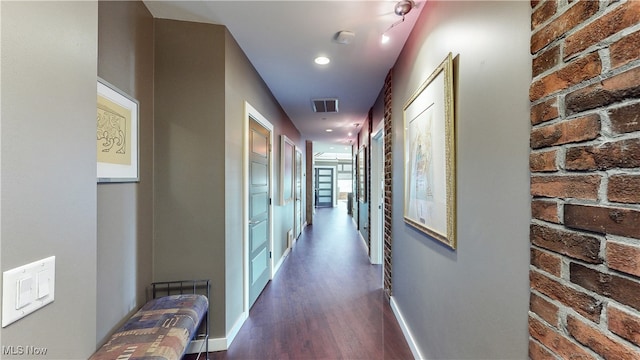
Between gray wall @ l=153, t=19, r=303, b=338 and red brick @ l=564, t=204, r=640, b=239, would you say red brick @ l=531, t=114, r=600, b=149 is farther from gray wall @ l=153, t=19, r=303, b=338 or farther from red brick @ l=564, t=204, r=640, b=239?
gray wall @ l=153, t=19, r=303, b=338

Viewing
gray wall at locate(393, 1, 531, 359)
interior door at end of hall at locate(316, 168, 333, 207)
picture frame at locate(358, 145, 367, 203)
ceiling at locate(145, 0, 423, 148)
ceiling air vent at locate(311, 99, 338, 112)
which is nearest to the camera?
gray wall at locate(393, 1, 531, 359)

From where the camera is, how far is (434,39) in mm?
1620

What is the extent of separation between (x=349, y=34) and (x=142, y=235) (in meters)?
2.13

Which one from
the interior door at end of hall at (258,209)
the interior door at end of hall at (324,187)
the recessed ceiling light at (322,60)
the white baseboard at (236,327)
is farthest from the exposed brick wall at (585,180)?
the interior door at end of hall at (324,187)

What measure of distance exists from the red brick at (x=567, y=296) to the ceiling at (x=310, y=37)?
176 centimetres

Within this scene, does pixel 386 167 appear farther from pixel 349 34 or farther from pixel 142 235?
pixel 142 235

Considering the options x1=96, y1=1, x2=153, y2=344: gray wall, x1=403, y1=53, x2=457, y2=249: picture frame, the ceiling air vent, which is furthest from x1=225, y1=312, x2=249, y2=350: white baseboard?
the ceiling air vent

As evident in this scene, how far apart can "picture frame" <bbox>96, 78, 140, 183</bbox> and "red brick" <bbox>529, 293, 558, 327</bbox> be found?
1916mm

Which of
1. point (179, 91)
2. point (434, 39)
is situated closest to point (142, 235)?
point (179, 91)

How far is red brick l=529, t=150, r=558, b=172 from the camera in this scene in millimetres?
737

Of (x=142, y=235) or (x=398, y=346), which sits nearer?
(x=142, y=235)

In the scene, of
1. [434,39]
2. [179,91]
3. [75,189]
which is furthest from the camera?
[179,91]

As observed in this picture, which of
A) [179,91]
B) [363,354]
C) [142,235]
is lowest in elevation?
[363,354]

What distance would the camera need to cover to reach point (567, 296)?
2.25ft
